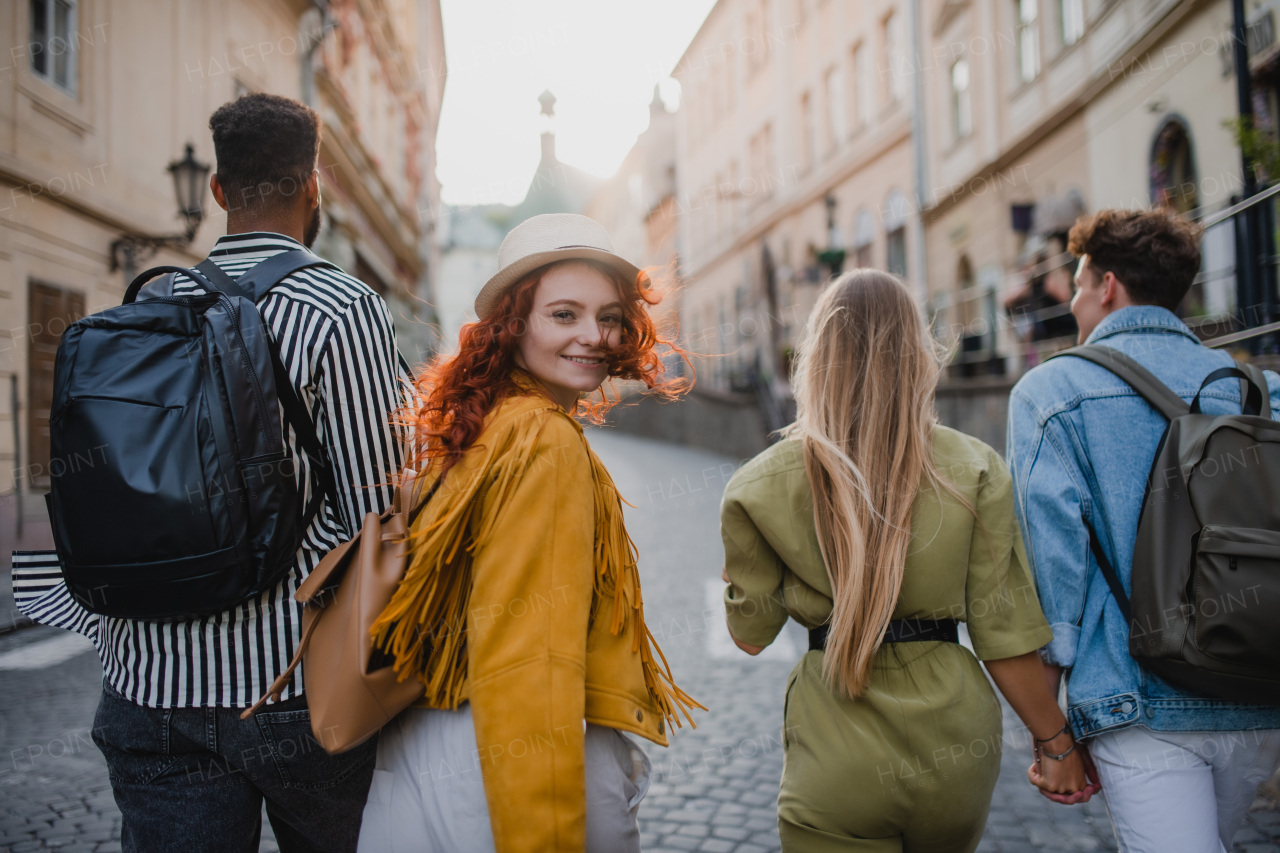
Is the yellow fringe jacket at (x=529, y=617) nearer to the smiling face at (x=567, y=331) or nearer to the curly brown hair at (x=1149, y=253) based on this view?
the smiling face at (x=567, y=331)

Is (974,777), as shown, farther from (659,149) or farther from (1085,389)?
(659,149)

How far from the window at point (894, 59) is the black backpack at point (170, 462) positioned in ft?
68.4

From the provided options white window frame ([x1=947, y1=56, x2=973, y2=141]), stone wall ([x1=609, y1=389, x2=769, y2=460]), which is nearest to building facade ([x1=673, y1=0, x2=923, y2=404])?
stone wall ([x1=609, y1=389, x2=769, y2=460])

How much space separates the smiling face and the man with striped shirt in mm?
290

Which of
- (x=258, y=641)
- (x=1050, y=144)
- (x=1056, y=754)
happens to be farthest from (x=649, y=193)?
(x=258, y=641)

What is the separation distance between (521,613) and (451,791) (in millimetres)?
327

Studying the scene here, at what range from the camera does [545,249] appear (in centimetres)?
178

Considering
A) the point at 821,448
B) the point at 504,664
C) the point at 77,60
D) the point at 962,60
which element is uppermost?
the point at 962,60

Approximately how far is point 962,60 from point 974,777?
18510 millimetres

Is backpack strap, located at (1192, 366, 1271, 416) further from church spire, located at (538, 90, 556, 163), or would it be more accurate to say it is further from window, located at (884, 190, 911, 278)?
church spire, located at (538, 90, 556, 163)

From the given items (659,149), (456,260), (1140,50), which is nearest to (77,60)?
(1140,50)

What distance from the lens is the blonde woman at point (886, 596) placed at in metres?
1.94

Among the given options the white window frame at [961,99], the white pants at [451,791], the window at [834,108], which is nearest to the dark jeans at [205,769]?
the white pants at [451,791]

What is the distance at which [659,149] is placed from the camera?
4716cm
